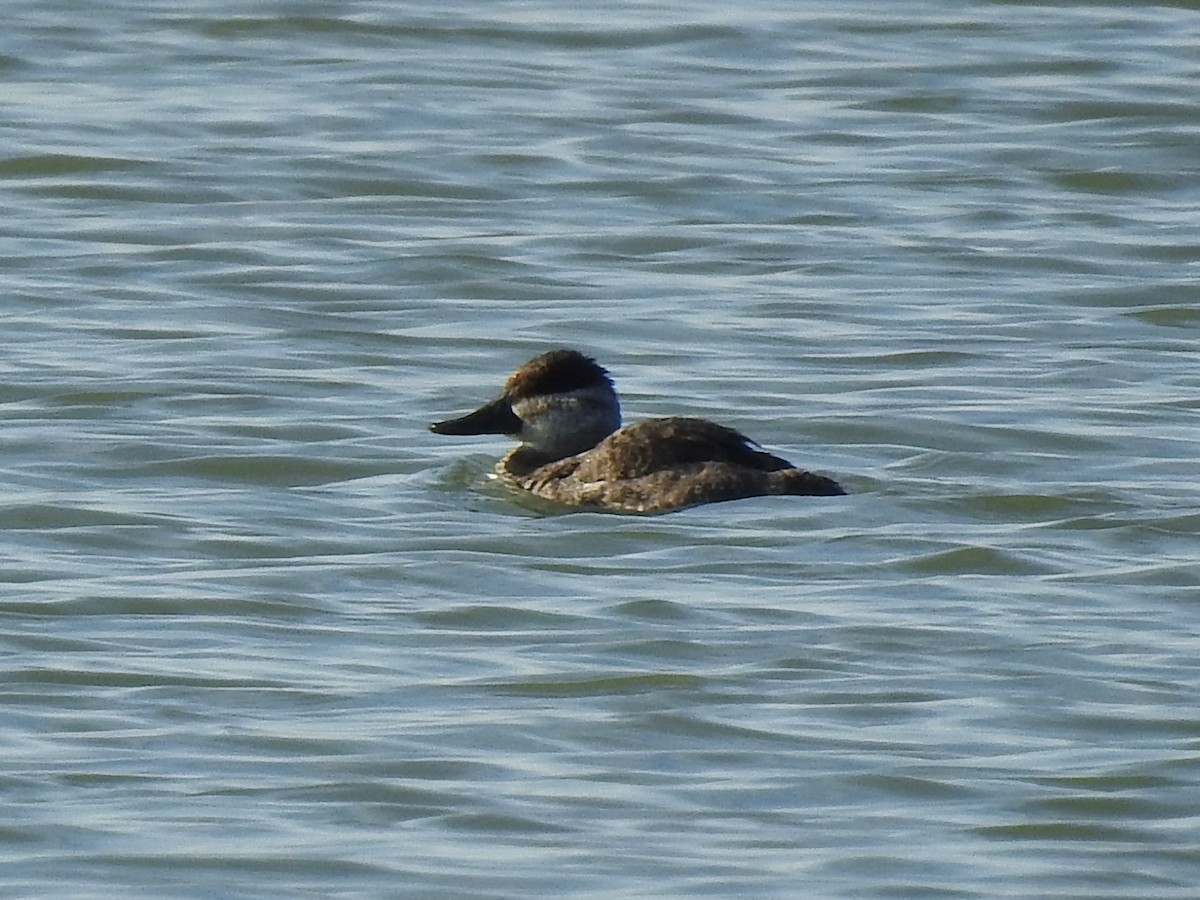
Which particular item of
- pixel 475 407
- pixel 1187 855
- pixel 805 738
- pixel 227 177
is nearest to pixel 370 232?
pixel 227 177

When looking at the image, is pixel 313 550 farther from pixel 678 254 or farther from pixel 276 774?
pixel 678 254

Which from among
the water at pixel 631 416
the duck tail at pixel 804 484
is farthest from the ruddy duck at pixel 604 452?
the water at pixel 631 416

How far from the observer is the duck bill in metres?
12.7

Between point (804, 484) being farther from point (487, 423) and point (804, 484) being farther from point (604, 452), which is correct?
point (487, 423)

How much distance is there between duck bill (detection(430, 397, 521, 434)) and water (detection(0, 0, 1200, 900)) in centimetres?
24

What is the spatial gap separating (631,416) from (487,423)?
113 centimetres

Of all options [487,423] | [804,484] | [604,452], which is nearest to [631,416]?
[487,423]

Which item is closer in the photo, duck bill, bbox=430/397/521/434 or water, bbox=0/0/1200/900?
water, bbox=0/0/1200/900

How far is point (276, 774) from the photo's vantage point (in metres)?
8.36

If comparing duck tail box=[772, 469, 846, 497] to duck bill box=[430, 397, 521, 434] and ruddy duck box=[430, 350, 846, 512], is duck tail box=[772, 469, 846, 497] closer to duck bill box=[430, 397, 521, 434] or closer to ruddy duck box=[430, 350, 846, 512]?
ruddy duck box=[430, 350, 846, 512]

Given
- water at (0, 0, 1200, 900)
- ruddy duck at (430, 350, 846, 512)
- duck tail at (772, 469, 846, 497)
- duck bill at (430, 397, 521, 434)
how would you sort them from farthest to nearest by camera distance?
1. duck bill at (430, 397, 521, 434)
2. ruddy duck at (430, 350, 846, 512)
3. duck tail at (772, 469, 846, 497)
4. water at (0, 0, 1200, 900)

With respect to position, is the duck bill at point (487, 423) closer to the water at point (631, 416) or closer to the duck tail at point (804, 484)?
the water at point (631, 416)

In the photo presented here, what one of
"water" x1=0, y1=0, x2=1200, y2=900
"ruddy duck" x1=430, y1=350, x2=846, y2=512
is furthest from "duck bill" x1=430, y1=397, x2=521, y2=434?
"water" x1=0, y1=0, x2=1200, y2=900

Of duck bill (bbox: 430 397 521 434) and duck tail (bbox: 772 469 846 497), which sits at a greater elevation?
duck tail (bbox: 772 469 846 497)
